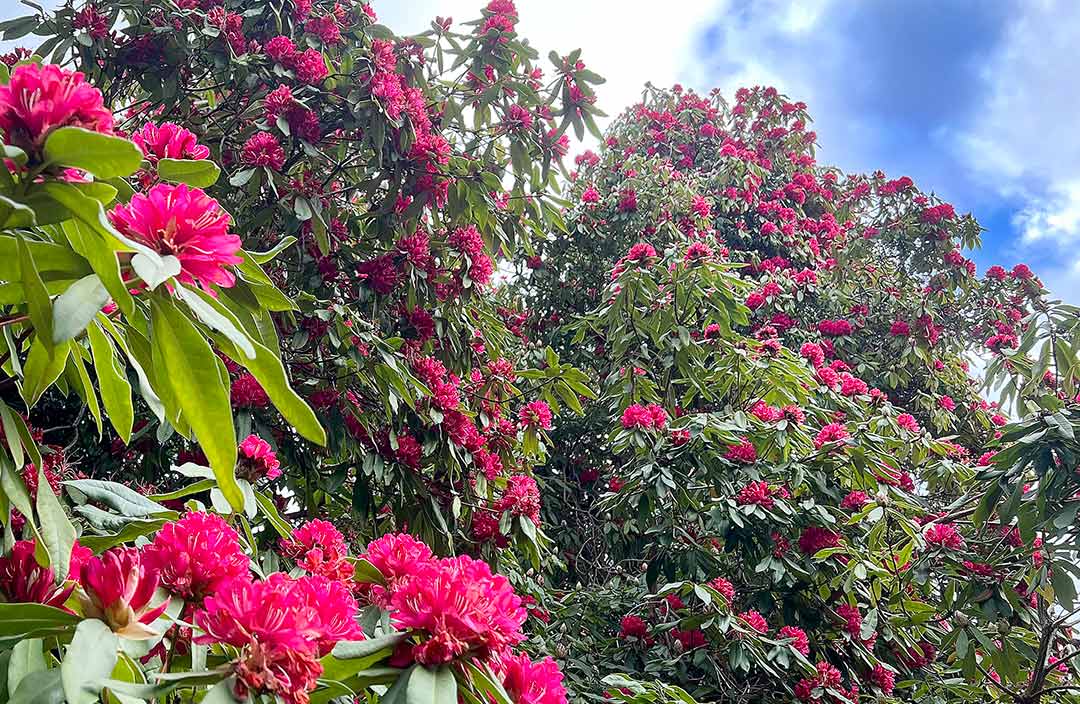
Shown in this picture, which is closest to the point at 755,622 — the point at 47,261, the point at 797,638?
the point at 797,638

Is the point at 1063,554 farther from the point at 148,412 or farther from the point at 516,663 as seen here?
the point at 148,412

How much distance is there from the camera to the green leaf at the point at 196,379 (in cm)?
68

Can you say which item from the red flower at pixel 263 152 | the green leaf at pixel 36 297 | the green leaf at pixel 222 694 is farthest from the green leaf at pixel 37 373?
the red flower at pixel 263 152

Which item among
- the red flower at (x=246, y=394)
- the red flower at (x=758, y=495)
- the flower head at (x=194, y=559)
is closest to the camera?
the flower head at (x=194, y=559)

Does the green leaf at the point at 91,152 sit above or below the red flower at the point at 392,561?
above

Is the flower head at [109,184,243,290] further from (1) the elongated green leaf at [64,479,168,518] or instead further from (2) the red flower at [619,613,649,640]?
(2) the red flower at [619,613,649,640]

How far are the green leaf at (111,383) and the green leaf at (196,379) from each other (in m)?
0.19

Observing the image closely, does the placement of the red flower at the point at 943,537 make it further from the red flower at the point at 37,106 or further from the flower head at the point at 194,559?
the red flower at the point at 37,106

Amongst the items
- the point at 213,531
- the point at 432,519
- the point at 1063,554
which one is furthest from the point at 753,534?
the point at 213,531

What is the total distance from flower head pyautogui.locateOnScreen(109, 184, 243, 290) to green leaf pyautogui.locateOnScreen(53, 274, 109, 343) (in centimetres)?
7

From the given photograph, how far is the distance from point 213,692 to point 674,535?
9.41 feet

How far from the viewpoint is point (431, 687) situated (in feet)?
2.43

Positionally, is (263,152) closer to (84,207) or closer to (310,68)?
(310,68)

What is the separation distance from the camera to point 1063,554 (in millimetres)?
2529
